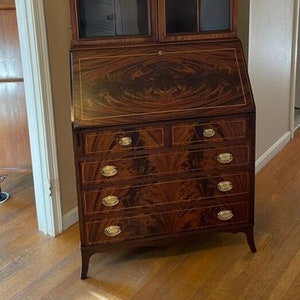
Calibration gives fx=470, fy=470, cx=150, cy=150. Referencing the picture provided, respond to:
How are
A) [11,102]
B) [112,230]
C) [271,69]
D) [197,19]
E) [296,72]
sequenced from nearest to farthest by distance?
[112,230] < [197,19] < [11,102] < [271,69] < [296,72]

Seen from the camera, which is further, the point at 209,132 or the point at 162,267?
the point at 162,267

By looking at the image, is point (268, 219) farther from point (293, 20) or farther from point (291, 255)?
point (293, 20)

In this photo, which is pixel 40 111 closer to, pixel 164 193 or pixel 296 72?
pixel 164 193

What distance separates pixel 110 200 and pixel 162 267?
460 mm

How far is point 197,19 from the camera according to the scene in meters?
2.28

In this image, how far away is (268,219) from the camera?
9.00 feet

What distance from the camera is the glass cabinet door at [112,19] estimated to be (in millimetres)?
2156

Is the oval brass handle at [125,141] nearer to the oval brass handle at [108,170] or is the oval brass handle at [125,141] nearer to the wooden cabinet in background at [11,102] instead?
the oval brass handle at [108,170]

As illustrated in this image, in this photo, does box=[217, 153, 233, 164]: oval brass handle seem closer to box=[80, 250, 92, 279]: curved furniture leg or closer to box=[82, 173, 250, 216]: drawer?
box=[82, 173, 250, 216]: drawer

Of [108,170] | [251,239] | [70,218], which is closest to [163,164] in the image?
[108,170]

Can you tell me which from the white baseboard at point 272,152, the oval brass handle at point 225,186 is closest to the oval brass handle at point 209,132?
the oval brass handle at point 225,186

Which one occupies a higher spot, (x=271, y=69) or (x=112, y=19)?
(x=112, y=19)

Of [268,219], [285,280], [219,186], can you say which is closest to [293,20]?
[268,219]

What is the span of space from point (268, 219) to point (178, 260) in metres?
0.68
